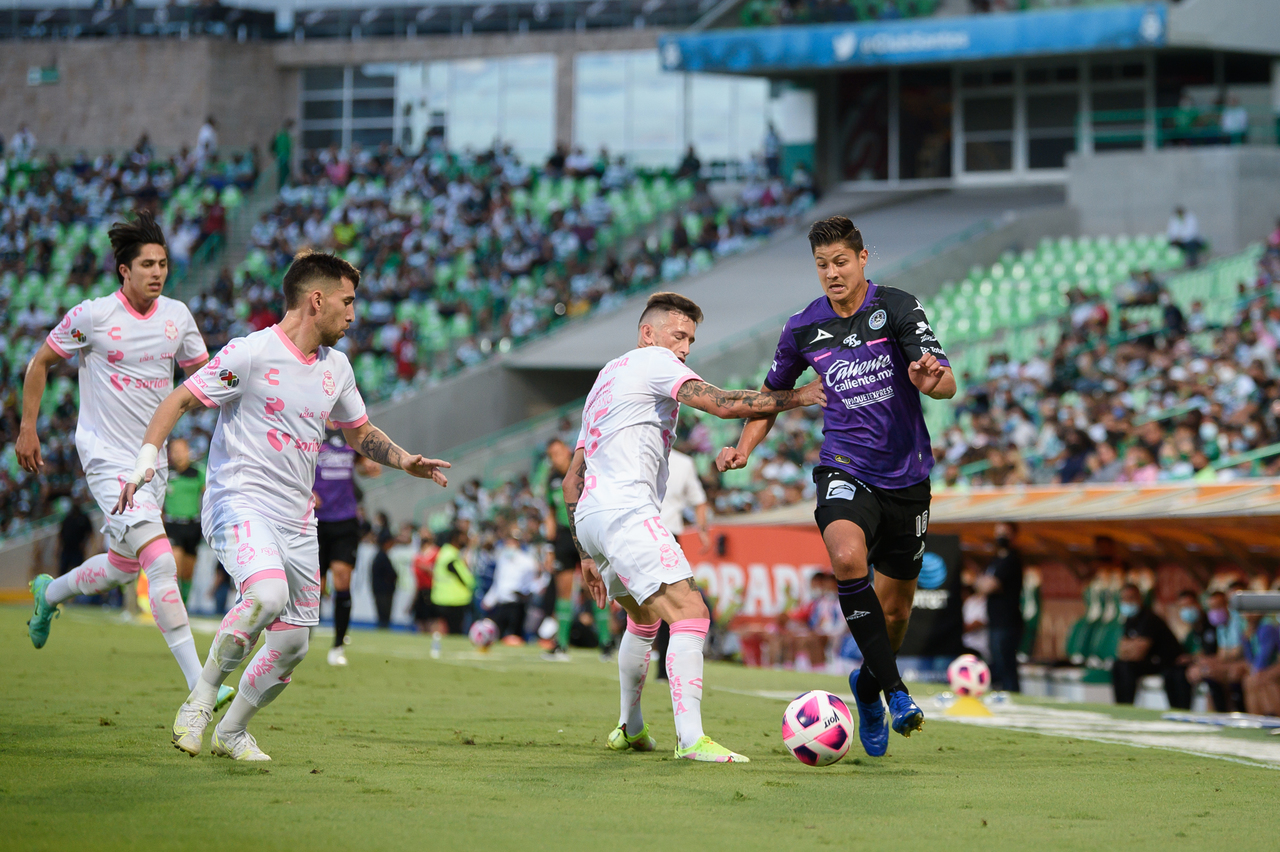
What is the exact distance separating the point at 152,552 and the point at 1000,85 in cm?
3418

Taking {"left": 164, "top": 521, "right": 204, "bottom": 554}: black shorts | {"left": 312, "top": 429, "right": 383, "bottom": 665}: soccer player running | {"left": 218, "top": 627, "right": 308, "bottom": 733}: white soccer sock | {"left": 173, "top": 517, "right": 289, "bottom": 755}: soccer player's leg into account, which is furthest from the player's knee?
{"left": 164, "top": 521, "right": 204, "bottom": 554}: black shorts

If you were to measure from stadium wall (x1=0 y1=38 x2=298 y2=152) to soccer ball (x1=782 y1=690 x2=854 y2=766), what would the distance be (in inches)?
1717

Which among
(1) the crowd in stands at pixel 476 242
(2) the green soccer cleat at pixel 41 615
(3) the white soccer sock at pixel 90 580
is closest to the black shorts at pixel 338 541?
(2) the green soccer cleat at pixel 41 615

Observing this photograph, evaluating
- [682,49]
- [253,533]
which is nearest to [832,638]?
[253,533]

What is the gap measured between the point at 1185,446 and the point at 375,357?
20422 mm

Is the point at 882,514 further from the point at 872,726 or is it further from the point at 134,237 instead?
the point at 134,237

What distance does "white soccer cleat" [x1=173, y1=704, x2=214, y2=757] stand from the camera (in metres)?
6.98

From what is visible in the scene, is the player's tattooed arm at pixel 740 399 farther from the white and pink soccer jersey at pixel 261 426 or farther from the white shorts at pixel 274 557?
the white shorts at pixel 274 557

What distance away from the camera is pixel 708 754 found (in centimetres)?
728

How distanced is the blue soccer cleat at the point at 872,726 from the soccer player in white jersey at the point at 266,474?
2.40 m

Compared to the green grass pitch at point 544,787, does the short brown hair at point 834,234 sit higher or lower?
higher

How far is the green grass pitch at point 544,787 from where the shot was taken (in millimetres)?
5410

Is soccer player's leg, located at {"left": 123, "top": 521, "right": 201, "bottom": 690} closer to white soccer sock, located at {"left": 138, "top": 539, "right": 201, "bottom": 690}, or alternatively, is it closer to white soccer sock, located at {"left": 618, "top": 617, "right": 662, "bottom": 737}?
white soccer sock, located at {"left": 138, "top": 539, "right": 201, "bottom": 690}

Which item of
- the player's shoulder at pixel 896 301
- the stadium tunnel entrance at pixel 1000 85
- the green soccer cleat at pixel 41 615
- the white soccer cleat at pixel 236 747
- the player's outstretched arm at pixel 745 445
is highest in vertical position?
the stadium tunnel entrance at pixel 1000 85
